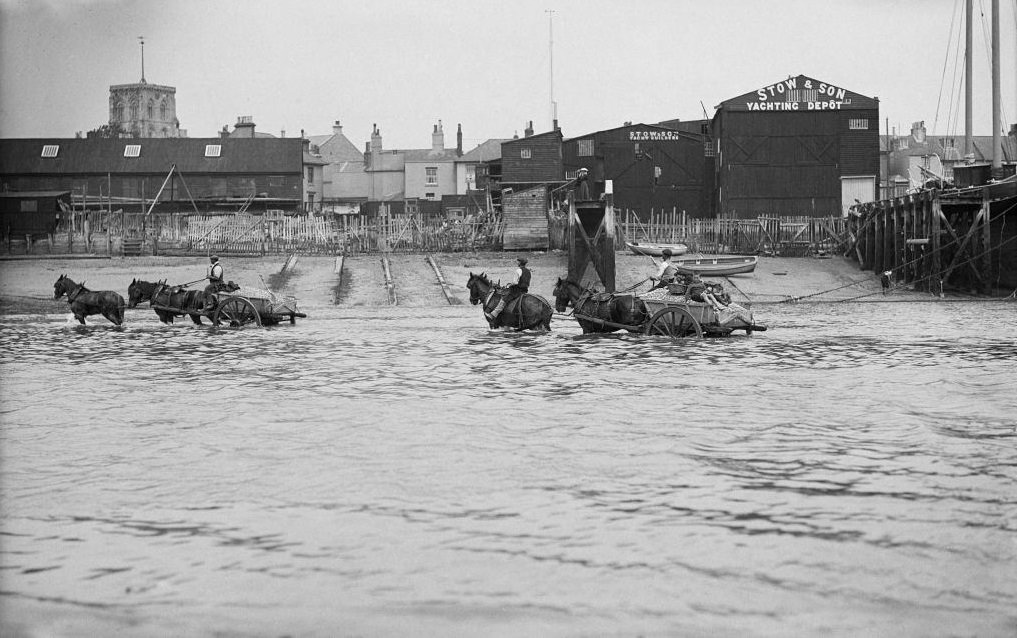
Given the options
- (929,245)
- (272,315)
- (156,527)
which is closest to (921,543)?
(156,527)

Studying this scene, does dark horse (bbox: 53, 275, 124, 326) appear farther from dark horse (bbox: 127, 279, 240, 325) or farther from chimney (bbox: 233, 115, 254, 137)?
chimney (bbox: 233, 115, 254, 137)

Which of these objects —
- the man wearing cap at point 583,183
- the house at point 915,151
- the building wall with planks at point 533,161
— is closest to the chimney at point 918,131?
the house at point 915,151

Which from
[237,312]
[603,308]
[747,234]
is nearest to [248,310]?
[237,312]

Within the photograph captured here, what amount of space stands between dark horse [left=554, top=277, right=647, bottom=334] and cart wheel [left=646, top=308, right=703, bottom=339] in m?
0.44

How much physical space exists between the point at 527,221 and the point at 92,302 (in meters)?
24.0

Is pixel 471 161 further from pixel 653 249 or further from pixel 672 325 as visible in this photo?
pixel 672 325

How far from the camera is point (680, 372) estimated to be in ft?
57.1

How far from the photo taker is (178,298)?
27.2 meters

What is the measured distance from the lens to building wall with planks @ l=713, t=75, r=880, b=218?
185 ft

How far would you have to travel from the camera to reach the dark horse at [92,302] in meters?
27.1

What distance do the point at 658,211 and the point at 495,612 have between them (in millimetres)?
56323

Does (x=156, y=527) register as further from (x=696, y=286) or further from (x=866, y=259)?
(x=866, y=259)

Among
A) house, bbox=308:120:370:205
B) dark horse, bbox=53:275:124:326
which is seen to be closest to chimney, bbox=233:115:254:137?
house, bbox=308:120:370:205

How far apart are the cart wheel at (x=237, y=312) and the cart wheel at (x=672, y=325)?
9.51 m
